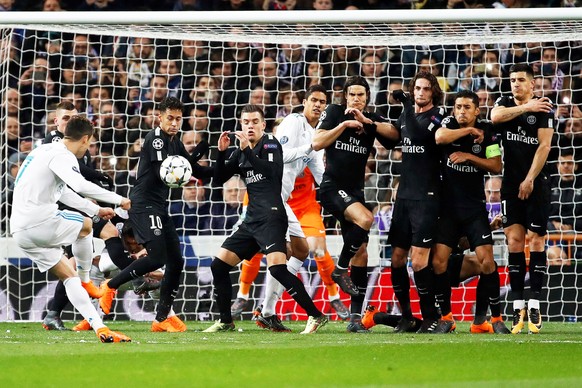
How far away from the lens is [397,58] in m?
15.1

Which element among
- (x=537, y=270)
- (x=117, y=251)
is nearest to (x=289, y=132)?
(x=117, y=251)

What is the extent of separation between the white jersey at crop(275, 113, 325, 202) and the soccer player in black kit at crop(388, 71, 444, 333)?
1.16 meters

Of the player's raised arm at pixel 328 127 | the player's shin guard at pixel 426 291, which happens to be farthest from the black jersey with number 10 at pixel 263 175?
the player's shin guard at pixel 426 291

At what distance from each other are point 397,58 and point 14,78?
5.10 m

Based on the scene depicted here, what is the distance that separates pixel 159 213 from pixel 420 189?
2350 millimetres

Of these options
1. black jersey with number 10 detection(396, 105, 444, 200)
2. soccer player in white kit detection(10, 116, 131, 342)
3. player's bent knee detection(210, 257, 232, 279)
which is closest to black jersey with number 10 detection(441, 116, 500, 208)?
black jersey with number 10 detection(396, 105, 444, 200)

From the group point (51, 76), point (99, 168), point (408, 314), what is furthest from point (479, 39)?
point (51, 76)

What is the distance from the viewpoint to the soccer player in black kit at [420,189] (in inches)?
388

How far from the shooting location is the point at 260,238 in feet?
32.4

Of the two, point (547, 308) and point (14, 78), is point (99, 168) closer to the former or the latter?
point (14, 78)

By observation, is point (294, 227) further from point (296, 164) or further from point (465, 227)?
point (465, 227)

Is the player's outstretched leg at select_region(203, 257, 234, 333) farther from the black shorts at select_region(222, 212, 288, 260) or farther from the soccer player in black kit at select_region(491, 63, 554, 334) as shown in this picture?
the soccer player in black kit at select_region(491, 63, 554, 334)

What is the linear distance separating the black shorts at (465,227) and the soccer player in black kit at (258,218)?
4.22ft

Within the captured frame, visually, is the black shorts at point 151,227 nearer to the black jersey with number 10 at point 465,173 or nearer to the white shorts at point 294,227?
the white shorts at point 294,227
